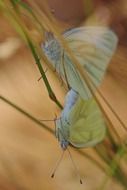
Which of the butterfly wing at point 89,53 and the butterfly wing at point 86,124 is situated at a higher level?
the butterfly wing at point 89,53

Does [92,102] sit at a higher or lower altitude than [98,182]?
higher

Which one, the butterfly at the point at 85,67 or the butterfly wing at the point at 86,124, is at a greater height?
the butterfly at the point at 85,67

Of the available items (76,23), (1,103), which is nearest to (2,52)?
(1,103)

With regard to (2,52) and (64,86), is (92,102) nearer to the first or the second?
(64,86)

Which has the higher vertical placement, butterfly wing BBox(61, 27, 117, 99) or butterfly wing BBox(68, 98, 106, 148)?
butterfly wing BBox(61, 27, 117, 99)
